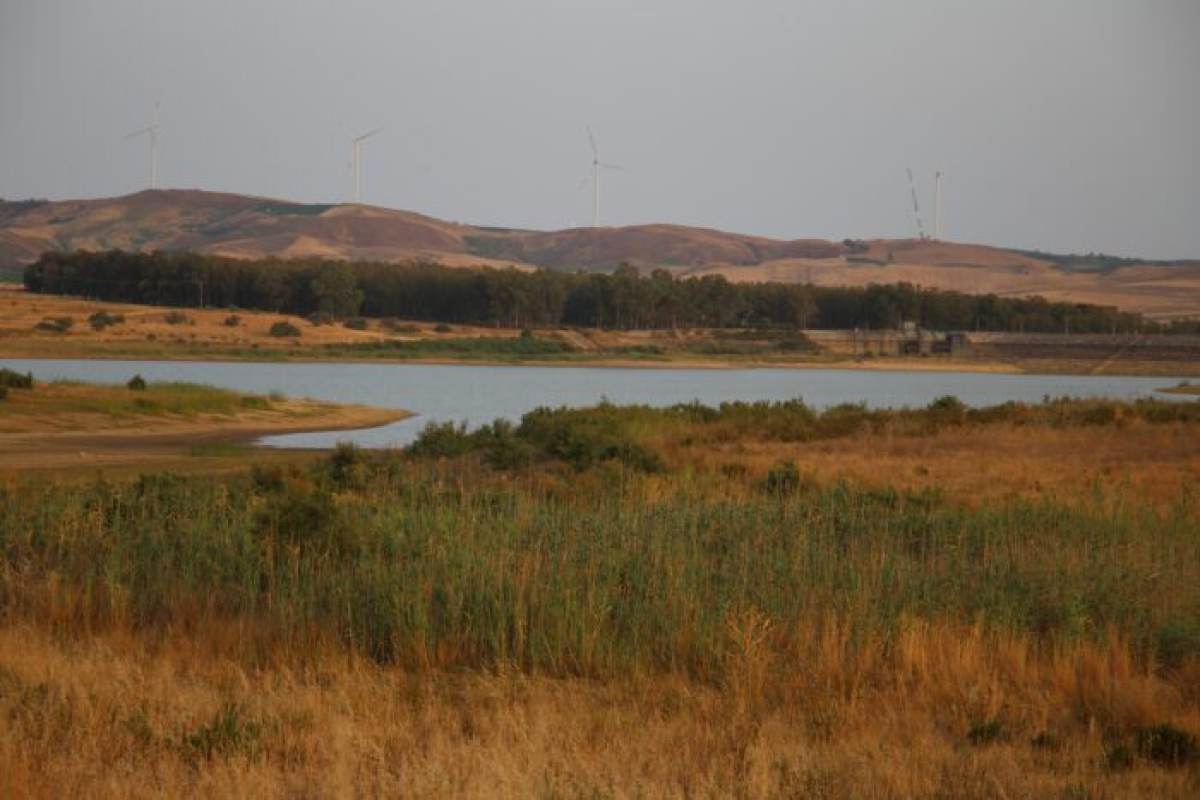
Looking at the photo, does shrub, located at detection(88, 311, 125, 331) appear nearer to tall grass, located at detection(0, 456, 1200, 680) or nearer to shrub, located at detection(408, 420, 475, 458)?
shrub, located at detection(408, 420, 475, 458)

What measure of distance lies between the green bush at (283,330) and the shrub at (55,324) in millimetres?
13523

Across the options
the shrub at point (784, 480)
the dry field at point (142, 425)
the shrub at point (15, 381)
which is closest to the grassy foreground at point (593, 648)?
the shrub at point (784, 480)

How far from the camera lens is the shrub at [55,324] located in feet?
294

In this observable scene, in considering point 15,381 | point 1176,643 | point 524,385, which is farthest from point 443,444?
point 524,385

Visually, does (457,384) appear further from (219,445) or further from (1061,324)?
(1061,324)

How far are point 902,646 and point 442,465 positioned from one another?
17148 mm

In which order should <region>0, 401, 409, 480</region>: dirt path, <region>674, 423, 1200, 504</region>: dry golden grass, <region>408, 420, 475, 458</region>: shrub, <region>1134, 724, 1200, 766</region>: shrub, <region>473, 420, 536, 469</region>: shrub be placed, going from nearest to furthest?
<region>1134, 724, 1200, 766</region>: shrub, <region>674, 423, 1200, 504</region>: dry golden grass, <region>473, 420, 536, 469</region>: shrub, <region>0, 401, 409, 480</region>: dirt path, <region>408, 420, 475, 458</region>: shrub

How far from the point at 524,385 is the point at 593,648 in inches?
2661

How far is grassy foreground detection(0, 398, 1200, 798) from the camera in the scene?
7.62 m

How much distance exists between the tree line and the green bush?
19.0 m

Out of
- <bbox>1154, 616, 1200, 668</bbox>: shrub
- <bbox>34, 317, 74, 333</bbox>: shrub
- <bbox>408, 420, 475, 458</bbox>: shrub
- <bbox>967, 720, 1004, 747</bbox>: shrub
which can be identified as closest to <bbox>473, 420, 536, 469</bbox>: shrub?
<bbox>408, 420, 475, 458</bbox>: shrub

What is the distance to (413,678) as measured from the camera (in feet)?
31.7

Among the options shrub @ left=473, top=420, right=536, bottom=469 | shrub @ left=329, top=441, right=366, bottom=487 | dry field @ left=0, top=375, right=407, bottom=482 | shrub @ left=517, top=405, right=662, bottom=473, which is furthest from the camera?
dry field @ left=0, top=375, right=407, bottom=482

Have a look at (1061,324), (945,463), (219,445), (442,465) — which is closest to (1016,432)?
(945,463)
